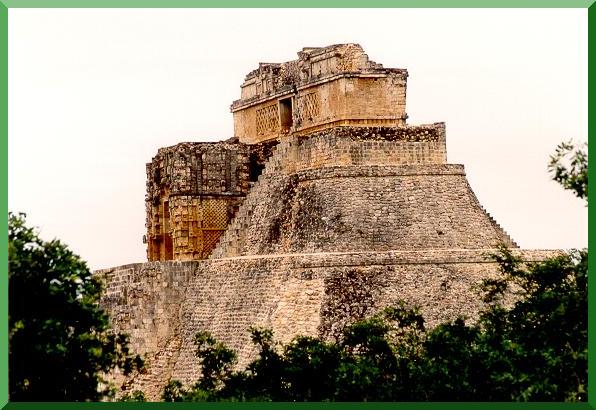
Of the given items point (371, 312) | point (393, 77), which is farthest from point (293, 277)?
point (393, 77)

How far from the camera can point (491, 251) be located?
153 ft

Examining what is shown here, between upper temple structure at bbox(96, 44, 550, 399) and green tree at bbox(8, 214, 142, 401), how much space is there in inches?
269

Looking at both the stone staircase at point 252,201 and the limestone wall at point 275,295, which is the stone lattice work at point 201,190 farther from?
the limestone wall at point 275,295

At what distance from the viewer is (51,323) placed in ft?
123

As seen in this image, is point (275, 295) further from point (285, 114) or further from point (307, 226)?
point (285, 114)

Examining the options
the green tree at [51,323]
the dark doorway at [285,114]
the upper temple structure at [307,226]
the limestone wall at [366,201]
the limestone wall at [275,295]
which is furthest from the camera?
the dark doorway at [285,114]

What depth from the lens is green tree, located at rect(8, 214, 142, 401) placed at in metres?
37.3

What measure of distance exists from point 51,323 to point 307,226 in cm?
1140

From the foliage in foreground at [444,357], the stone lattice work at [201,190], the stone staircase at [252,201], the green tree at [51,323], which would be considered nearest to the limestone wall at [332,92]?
the stone staircase at [252,201]

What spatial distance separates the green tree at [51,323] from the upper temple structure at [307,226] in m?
6.84

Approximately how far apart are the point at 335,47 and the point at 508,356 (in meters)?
13.0

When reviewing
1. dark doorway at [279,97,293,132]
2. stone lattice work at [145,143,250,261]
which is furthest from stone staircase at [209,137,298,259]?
dark doorway at [279,97,293,132]

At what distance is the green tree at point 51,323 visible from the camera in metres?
37.3

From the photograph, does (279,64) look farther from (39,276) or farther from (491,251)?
(39,276)
